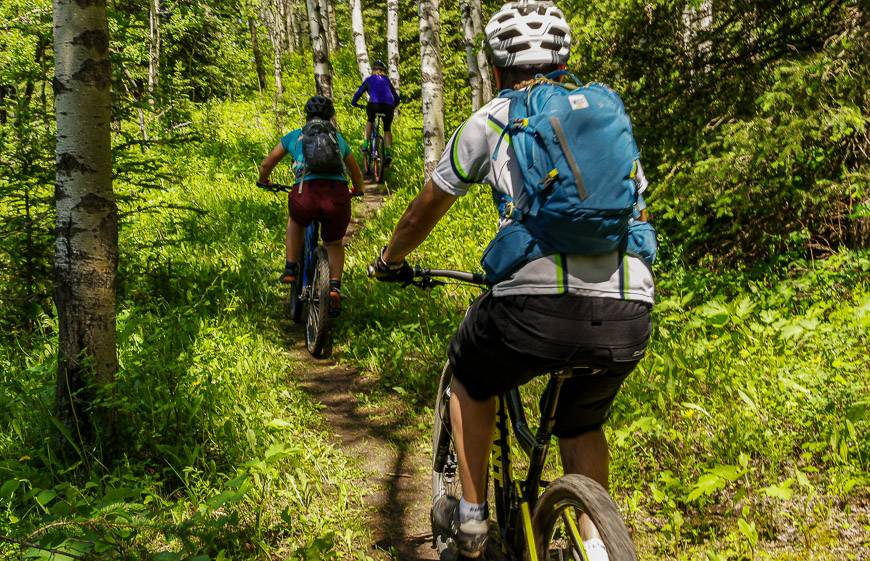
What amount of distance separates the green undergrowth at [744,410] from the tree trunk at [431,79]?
4371 mm

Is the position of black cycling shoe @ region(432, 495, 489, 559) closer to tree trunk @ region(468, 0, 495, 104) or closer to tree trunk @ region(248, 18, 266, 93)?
tree trunk @ region(468, 0, 495, 104)

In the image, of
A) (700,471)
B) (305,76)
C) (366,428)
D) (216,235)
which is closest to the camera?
(700,471)

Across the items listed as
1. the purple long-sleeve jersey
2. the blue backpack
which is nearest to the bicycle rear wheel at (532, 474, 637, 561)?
the blue backpack

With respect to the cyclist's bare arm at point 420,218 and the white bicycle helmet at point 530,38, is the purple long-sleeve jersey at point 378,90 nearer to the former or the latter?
the cyclist's bare arm at point 420,218

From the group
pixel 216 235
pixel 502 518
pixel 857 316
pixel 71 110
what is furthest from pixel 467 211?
pixel 502 518

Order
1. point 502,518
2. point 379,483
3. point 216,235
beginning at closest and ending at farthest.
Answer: point 502,518
point 379,483
point 216,235

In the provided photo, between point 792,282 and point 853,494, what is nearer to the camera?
point 853,494

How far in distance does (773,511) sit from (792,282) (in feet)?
8.46

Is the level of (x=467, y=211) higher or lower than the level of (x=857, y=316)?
higher

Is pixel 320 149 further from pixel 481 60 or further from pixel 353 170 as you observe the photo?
pixel 481 60

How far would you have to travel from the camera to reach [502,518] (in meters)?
3.15

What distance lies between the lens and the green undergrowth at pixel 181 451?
3420 millimetres

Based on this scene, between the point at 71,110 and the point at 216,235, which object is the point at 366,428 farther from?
the point at 216,235

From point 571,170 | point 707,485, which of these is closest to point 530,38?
point 571,170
